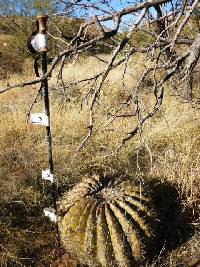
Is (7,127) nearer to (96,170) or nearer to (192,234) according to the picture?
(96,170)

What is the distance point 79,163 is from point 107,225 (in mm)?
1997

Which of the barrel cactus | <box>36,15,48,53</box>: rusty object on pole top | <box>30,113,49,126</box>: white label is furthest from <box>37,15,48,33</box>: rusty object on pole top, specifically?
the barrel cactus

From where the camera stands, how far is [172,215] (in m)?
4.32

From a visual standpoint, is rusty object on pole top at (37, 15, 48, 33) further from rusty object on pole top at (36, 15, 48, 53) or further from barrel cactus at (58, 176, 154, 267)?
barrel cactus at (58, 176, 154, 267)

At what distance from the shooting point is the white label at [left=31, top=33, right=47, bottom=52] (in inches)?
134

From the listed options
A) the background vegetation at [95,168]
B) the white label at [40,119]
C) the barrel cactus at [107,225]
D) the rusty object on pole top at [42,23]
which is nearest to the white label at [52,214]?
the barrel cactus at [107,225]

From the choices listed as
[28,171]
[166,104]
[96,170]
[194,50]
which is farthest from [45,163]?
[194,50]

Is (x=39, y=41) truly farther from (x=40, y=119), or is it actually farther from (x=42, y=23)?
(x=40, y=119)

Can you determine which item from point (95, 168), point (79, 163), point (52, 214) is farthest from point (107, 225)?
point (79, 163)

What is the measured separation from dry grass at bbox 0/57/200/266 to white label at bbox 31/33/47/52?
0.53 meters

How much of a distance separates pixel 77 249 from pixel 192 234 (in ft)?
3.64

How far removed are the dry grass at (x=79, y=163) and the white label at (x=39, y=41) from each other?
534 mm

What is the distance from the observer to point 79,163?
549cm

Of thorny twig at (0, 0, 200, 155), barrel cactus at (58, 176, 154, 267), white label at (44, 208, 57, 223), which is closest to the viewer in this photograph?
thorny twig at (0, 0, 200, 155)
